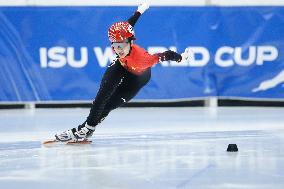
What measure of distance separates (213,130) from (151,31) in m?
3.03

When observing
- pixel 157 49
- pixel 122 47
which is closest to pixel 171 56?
pixel 122 47

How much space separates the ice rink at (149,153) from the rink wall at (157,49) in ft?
3.10

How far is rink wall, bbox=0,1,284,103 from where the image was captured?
8.99 m

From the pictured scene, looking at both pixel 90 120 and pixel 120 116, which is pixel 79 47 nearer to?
pixel 120 116

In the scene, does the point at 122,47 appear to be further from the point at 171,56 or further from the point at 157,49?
the point at 157,49

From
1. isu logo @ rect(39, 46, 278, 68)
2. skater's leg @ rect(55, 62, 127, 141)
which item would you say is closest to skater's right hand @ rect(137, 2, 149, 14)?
skater's leg @ rect(55, 62, 127, 141)

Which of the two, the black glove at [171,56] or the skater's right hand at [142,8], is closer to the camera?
the black glove at [171,56]

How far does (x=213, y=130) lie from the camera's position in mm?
6535

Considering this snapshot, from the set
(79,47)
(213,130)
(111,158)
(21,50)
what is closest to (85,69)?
(79,47)

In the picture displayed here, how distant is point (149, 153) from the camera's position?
16.0 feet

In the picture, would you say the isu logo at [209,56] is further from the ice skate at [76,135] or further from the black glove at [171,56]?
the black glove at [171,56]

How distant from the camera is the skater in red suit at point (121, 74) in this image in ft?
16.6

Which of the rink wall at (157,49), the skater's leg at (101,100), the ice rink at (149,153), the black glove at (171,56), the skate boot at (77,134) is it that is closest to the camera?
the ice rink at (149,153)

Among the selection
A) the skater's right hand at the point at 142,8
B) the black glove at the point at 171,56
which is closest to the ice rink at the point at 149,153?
the black glove at the point at 171,56
